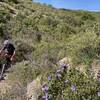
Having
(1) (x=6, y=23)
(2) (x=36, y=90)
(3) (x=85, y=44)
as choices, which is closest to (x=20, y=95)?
(2) (x=36, y=90)

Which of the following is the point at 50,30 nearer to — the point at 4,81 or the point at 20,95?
the point at 4,81

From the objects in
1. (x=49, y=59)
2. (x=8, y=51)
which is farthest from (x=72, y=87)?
(x=49, y=59)

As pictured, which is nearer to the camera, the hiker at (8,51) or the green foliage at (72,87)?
the green foliage at (72,87)

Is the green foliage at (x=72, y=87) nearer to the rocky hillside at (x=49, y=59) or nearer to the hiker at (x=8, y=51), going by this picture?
the rocky hillside at (x=49, y=59)

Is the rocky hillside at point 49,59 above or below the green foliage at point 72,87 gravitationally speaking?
below

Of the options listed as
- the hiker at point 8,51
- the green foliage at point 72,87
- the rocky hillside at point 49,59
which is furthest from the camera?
the hiker at point 8,51

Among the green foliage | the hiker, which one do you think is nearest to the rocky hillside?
the green foliage

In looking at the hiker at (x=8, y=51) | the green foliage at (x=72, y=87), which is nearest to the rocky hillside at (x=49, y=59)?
the green foliage at (x=72, y=87)

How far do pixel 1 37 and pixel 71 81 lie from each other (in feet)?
33.6

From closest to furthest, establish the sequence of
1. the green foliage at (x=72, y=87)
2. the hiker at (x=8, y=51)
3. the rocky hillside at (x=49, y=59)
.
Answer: the green foliage at (x=72, y=87), the rocky hillside at (x=49, y=59), the hiker at (x=8, y=51)

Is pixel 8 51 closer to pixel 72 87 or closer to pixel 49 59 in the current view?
pixel 49 59

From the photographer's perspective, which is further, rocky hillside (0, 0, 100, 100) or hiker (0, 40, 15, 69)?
hiker (0, 40, 15, 69)

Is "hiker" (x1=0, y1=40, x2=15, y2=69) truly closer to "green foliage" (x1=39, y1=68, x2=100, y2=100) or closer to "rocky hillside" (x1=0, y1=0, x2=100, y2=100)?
"rocky hillside" (x1=0, y1=0, x2=100, y2=100)

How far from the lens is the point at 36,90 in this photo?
9.60 meters
